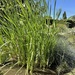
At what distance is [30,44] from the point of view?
8.66 ft

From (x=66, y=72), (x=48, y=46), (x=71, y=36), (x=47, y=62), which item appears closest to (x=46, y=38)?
(x=48, y=46)

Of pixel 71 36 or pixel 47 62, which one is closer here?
pixel 47 62

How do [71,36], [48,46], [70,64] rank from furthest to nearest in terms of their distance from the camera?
[71,36]
[70,64]
[48,46]

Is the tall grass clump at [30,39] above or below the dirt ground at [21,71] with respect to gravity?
above

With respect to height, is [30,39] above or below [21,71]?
above

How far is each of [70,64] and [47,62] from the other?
420mm

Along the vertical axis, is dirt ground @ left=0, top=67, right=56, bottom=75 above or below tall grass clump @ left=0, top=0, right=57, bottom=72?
below

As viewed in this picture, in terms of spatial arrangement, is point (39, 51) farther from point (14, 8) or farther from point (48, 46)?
point (14, 8)

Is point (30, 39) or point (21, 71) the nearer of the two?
point (30, 39)

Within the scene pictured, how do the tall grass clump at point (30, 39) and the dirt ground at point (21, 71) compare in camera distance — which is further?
the dirt ground at point (21, 71)

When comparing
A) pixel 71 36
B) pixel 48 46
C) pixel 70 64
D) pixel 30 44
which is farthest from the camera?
pixel 71 36

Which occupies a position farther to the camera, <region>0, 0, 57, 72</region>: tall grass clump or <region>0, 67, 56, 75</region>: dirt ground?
<region>0, 67, 56, 75</region>: dirt ground

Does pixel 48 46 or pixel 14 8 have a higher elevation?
pixel 14 8

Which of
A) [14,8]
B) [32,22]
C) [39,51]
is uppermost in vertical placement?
[14,8]
